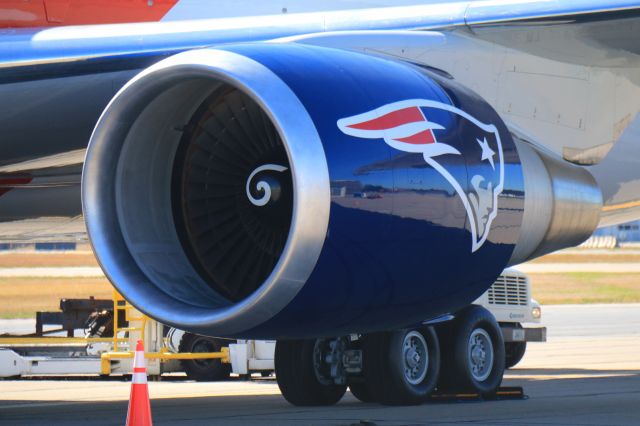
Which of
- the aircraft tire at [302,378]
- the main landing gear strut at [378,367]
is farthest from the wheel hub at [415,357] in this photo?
the aircraft tire at [302,378]

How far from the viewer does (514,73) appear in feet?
29.1

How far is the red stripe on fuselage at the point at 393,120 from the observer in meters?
6.79

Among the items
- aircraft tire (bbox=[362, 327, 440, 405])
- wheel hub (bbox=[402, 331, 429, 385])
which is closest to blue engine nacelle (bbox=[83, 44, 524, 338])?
aircraft tire (bbox=[362, 327, 440, 405])

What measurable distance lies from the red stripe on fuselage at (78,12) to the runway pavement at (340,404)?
10.3 feet

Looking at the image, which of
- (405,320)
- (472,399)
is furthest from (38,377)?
(405,320)

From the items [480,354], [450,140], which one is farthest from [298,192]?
[480,354]

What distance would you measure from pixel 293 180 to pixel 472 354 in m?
6.36

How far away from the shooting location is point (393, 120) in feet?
22.8

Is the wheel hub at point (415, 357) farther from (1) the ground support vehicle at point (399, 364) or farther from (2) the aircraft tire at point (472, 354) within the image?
(2) the aircraft tire at point (472, 354)

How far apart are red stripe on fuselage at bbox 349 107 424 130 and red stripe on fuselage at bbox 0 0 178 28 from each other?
3655 mm

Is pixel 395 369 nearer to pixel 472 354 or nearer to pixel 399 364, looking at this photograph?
pixel 399 364

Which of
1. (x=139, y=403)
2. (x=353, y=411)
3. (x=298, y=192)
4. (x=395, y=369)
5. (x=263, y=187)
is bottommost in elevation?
(x=353, y=411)

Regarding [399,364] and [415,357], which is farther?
[415,357]

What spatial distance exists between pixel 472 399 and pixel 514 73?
4267mm
